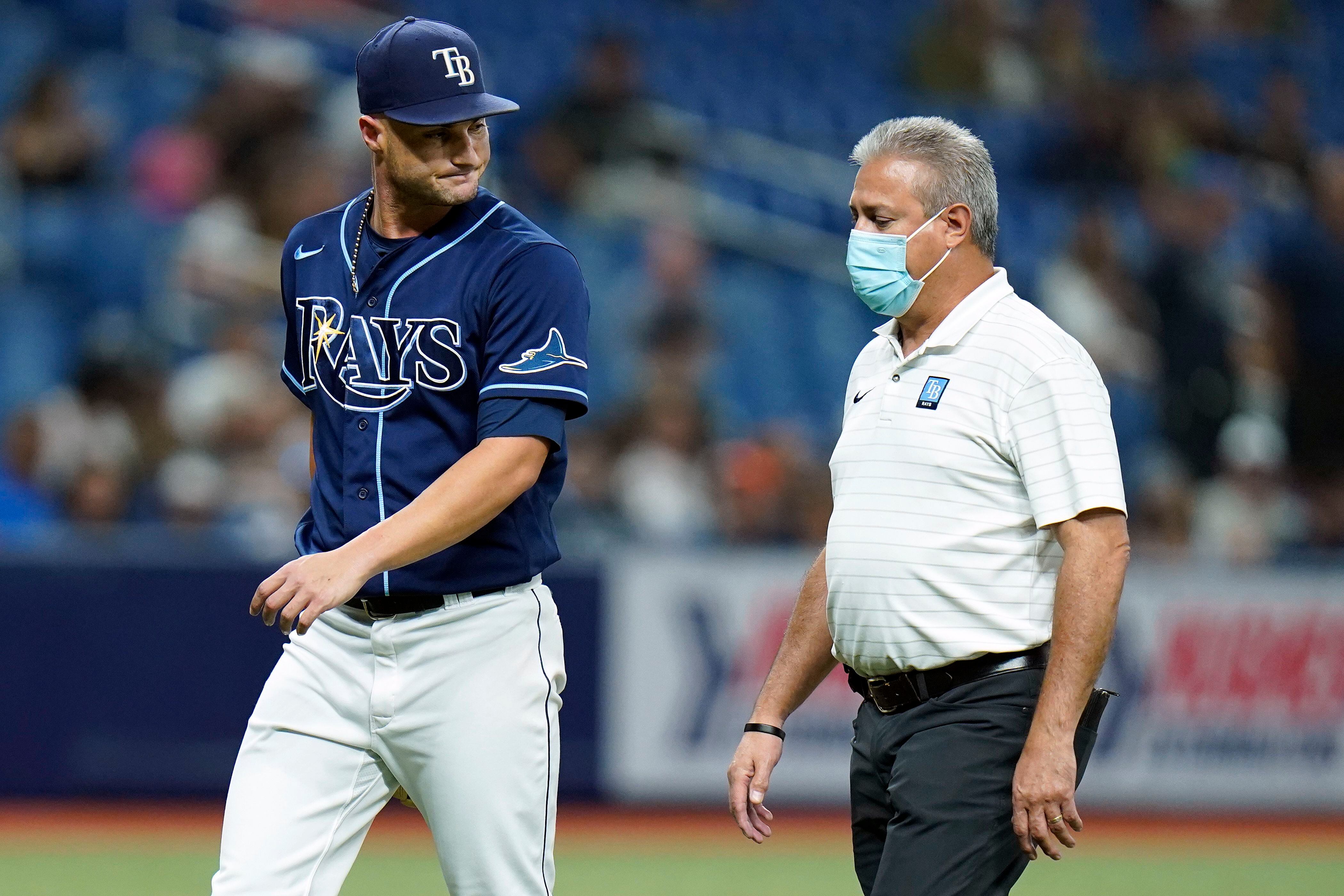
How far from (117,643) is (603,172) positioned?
206 inches

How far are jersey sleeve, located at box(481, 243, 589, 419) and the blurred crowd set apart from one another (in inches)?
234

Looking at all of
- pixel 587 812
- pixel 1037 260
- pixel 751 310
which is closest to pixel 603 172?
pixel 751 310

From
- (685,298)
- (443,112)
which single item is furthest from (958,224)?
(685,298)

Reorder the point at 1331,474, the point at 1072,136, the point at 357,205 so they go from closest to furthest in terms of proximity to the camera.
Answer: the point at 357,205
the point at 1331,474
the point at 1072,136

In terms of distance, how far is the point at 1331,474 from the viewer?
36.8 ft

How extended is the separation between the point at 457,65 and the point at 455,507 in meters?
0.96

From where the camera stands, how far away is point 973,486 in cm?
360

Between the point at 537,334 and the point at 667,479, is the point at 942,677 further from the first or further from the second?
the point at 667,479

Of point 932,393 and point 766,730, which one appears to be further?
point 766,730

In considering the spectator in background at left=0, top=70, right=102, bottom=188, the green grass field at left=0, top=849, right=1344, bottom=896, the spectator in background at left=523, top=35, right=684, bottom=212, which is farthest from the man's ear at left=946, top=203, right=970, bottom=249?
the spectator in background at left=0, top=70, right=102, bottom=188

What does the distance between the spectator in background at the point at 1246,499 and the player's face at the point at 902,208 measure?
730 cm

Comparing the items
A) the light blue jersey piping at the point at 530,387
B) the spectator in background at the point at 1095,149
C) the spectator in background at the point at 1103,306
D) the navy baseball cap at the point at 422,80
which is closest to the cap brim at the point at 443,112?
the navy baseball cap at the point at 422,80

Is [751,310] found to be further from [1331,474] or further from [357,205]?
[357,205]

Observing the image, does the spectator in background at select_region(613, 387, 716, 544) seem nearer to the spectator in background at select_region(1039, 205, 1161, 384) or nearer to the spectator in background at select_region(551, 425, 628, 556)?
the spectator in background at select_region(551, 425, 628, 556)
